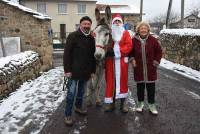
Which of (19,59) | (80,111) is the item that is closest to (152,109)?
(80,111)

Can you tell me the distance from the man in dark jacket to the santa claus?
1.91 feet

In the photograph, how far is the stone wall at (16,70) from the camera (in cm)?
841

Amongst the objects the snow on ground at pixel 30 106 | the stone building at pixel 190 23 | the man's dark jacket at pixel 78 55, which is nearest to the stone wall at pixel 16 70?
the snow on ground at pixel 30 106

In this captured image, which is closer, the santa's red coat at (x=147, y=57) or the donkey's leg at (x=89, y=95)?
the santa's red coat at (x=147, y=57)

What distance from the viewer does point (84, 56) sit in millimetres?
6305

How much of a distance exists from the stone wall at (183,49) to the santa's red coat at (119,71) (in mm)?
7027

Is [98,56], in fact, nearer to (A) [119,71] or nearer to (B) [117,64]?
(B) [117,64]

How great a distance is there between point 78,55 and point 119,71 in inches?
42.1

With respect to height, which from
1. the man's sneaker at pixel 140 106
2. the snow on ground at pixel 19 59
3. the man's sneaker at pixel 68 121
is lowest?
the man's sneaker at pixel 68 121

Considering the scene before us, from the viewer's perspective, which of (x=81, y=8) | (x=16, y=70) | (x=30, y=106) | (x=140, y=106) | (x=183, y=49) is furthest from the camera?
(x=81, y=8)

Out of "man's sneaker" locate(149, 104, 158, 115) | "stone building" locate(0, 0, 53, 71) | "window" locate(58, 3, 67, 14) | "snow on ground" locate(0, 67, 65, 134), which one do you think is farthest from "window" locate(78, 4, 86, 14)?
"man's sneaker" locate(149, 104, 158, 115)

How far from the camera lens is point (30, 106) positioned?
7.65 meters

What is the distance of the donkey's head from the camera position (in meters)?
6.34

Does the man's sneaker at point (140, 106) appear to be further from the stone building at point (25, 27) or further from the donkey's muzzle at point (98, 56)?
the stone building at point (25, 27)
